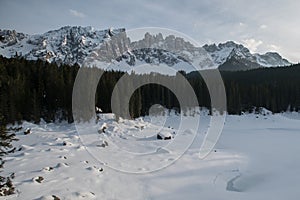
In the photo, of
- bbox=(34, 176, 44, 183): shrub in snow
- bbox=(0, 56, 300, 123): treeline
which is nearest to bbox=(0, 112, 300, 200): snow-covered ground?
bbox=(34, 176, 44, 183): shrub in snow

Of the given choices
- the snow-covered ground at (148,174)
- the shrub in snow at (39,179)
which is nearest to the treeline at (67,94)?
the snow-covered ground at (148,174)

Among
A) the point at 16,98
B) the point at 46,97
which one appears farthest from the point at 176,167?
the point at 46,97

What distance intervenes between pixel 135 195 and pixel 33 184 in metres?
5.32

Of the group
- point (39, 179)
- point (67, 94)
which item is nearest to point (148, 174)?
point (39, 179)

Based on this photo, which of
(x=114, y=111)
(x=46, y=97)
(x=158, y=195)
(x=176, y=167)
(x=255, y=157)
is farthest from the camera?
(x=114, y=111)

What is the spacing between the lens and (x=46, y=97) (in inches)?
1754

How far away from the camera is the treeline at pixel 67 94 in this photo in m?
38.1

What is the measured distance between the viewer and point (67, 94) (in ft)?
147

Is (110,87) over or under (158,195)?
over

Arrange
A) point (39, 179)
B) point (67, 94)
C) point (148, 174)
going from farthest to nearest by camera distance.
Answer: point (67, 94)
point (148, 174)
point (39, 179)

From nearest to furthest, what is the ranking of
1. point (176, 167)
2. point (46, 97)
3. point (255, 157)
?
point (176, 167)
point (255, 157)
point (46, 97)

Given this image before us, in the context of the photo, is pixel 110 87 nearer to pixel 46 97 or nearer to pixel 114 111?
pixel 114 111

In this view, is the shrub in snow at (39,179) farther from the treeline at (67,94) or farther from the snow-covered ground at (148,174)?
the treeline at (67,94)

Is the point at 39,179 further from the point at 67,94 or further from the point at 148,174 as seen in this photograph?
the point at 67,94
